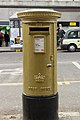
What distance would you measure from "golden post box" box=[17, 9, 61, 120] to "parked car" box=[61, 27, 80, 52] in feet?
54.9

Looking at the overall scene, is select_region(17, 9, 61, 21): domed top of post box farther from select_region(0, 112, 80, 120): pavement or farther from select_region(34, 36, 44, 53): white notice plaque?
select_region(0, 112, 80, 120): pavement

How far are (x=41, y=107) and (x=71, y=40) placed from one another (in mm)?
17023

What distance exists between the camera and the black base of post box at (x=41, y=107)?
4.85 meters

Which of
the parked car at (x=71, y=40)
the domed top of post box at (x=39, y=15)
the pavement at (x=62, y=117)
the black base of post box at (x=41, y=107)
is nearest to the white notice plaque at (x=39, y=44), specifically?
the domed top of post box at (x=39, y=15)

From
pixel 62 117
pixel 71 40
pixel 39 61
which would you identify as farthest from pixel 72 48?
pixel 39 61

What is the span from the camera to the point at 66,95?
24.9 ft

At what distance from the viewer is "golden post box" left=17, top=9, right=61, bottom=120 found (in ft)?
15.6

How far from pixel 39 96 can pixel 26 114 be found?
41cm

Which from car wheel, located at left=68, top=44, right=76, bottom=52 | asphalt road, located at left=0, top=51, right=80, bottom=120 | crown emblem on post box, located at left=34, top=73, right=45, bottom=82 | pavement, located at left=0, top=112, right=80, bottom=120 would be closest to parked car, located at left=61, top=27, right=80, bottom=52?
car wheel, located at left=68, top=44, right=76, bottom=52

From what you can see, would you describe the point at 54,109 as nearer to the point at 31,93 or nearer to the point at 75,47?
the point at 31,93

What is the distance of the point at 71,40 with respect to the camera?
2159 cm

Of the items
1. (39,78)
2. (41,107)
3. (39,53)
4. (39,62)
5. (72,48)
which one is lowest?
(72,48)

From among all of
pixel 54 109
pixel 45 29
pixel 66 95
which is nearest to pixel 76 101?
pixel 66 95

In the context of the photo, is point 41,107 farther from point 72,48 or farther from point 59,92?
point 72,48
